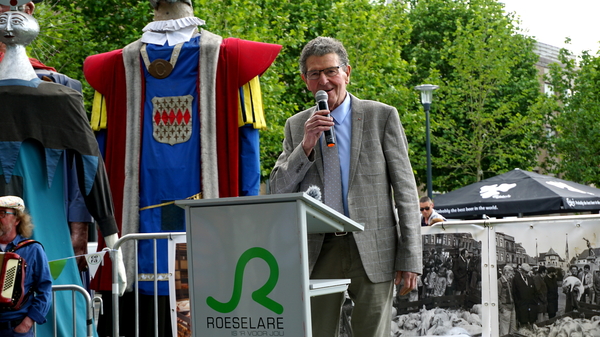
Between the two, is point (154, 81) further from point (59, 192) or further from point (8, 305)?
point (8, 305)

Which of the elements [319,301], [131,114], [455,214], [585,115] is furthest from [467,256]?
[585,115]

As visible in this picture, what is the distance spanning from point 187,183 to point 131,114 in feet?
2.10

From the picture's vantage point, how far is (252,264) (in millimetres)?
3176

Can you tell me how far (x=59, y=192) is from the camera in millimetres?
4871

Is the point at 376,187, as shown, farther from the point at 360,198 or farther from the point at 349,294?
the point at 349,294

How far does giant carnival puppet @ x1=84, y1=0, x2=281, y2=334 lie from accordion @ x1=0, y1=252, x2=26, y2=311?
97 centimetres

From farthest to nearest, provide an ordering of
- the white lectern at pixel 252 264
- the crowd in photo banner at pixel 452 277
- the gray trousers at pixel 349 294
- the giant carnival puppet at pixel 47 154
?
the crowd in photo banner at pixel 452 277, the giant carnival puppet at pixel 47 154, the gray trousers at pixel 349 294, the white lectern at pixel 252 264

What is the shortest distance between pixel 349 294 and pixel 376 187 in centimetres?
54

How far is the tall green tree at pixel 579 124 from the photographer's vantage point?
33438 millimetres

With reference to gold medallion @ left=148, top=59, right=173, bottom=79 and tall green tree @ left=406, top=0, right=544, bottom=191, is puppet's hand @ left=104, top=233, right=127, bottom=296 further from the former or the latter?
tall green tree @ left=406, top=0, right=544, bottom=191

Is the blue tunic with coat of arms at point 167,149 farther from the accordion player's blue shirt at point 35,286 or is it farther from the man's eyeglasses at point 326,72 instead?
the man's eyeglasses at point 326,72

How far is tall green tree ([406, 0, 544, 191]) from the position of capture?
30.7m

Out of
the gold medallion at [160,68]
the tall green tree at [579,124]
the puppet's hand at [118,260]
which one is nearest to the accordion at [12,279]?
the puppet's hand at [118,260]

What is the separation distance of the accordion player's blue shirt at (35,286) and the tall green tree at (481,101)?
84.2ft
